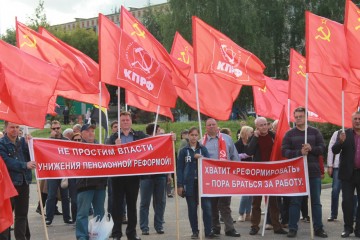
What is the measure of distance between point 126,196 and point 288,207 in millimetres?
3103

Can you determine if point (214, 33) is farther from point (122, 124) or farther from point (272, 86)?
point (272, 86)

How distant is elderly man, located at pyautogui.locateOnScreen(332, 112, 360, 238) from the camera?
10.5 meters

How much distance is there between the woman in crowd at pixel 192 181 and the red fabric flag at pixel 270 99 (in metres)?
5.25

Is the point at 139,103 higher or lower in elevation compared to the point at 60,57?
lower

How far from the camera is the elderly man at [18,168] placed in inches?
361

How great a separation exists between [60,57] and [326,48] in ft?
14.5

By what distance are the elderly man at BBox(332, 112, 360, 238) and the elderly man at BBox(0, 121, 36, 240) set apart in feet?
15.5

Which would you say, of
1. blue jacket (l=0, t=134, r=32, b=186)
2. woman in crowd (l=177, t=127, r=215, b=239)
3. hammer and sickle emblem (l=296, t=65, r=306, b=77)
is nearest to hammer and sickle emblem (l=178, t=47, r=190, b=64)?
hammer and sickle emblem (l=296, t=65, r=306, b=77)

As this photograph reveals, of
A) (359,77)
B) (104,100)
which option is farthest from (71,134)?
(359,77)

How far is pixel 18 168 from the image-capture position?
918 centimetres

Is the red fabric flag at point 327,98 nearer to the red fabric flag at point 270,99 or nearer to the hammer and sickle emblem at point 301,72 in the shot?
the hammer and sickle emblem at point 301,72

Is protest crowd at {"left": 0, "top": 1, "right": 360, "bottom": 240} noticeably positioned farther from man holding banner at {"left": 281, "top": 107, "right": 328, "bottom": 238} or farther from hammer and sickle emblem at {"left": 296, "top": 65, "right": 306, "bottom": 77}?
hammer and sickle emblem at {"left": 296, "top": 65, "right": 306, "bottom": 77}

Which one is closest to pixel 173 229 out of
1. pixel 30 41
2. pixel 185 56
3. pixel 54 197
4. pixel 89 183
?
pixel 54 197

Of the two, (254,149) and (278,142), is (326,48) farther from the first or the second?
(254,149)
